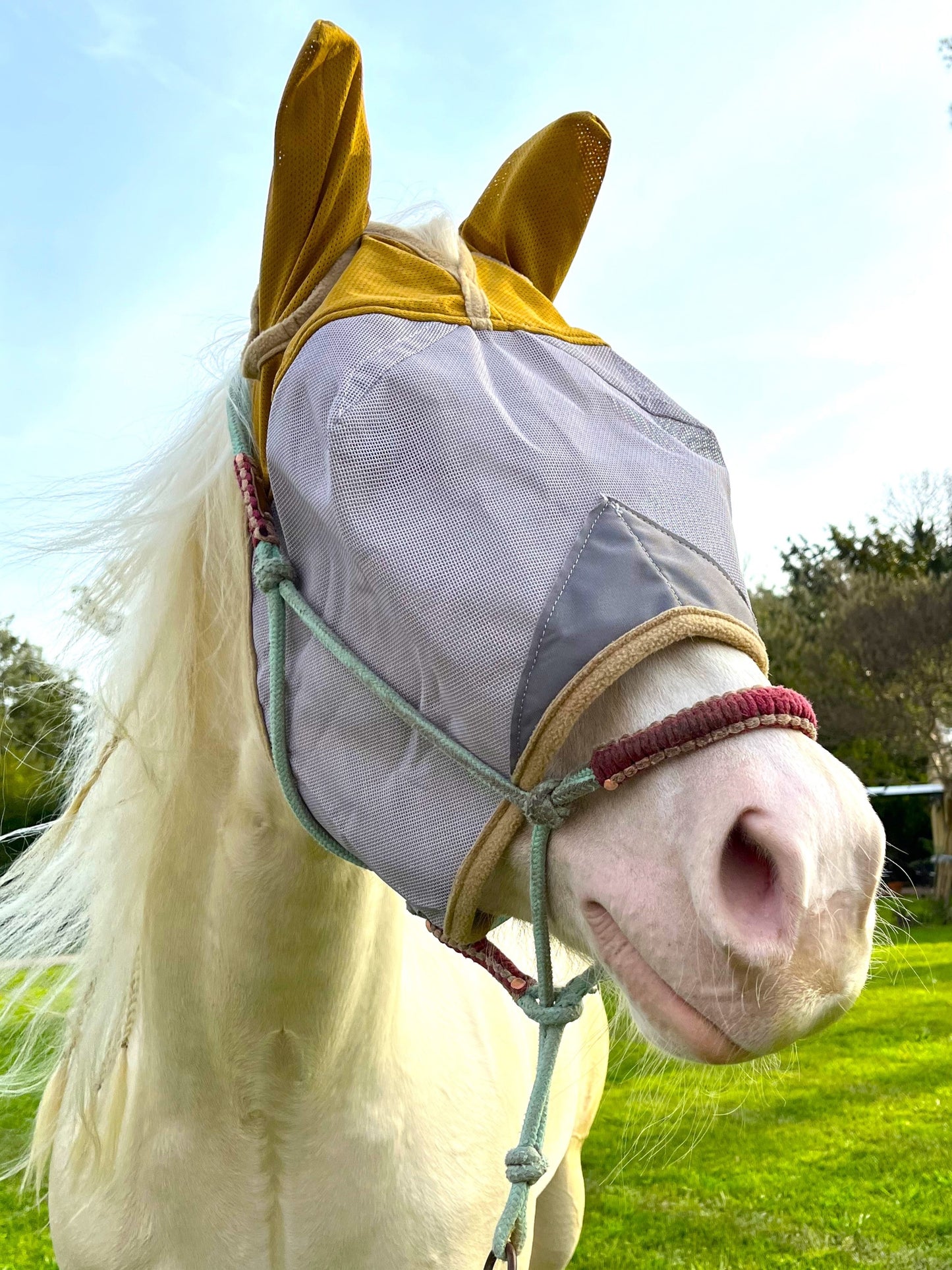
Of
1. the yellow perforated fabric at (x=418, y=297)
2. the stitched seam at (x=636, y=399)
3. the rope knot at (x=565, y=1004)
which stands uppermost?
the yellow perforated fabric at (x=418, y=297)

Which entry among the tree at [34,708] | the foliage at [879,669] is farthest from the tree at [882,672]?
the tree at [34,708]

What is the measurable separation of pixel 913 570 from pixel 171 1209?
91.6 feet

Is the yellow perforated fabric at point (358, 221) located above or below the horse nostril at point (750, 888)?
above

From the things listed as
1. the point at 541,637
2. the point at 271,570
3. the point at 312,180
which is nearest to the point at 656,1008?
the point at 541,637

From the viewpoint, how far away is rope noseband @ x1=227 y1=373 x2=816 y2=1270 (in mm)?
1039

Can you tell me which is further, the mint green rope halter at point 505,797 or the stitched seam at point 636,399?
the stitched seam at point 636,399

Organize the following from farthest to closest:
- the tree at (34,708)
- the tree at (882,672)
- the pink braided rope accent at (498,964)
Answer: the tree at (882,672) < the tree at (34,708) < the pink braided rope accent at (498,964)

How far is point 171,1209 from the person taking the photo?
1.82 m

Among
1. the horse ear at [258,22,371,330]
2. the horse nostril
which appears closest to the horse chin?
the horse nostril

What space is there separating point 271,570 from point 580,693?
1.78 ft

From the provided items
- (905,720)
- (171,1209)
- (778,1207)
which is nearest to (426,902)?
(171,1209)

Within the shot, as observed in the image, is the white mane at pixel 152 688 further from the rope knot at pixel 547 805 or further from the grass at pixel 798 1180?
the grass at pixel 798 1180

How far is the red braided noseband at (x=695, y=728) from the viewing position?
1.03 meters

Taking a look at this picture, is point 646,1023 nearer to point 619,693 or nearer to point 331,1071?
point 619,693
